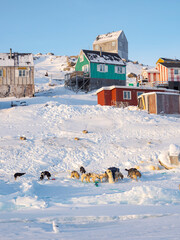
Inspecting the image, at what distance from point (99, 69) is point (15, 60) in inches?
575

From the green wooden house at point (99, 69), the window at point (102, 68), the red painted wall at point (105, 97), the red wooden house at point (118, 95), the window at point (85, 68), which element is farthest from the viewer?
the window at point (102, 68)

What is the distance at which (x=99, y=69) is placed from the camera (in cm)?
4612

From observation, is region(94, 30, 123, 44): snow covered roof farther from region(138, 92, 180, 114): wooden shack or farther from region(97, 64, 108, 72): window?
region(138, 92, 180, 114): wooden shack

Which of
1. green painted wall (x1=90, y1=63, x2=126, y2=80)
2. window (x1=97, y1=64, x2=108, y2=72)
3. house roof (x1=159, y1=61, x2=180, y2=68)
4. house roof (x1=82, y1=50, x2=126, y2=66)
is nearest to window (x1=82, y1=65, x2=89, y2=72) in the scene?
green painted wall (x1=90, y1=63, x2=126, y2=80)

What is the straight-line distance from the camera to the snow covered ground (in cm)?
471

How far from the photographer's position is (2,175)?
12.7m

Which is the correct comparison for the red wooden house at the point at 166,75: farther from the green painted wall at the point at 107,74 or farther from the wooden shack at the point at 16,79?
the wooden shack at the point at 16,79

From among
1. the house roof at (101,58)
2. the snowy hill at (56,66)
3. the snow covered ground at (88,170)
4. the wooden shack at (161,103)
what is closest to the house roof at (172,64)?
the house roof at (101,58)

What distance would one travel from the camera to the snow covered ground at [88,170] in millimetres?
4715

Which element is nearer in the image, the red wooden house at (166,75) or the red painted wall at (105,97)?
the red painted wall at (105,97)

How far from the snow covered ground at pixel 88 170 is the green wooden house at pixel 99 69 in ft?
30.8

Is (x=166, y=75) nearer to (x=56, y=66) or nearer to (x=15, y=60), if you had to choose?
(x=15, y=60)

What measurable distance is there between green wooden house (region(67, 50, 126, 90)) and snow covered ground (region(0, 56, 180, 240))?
940 centimetres

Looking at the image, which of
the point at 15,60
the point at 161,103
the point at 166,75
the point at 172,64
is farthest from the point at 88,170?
the point at 172,64
